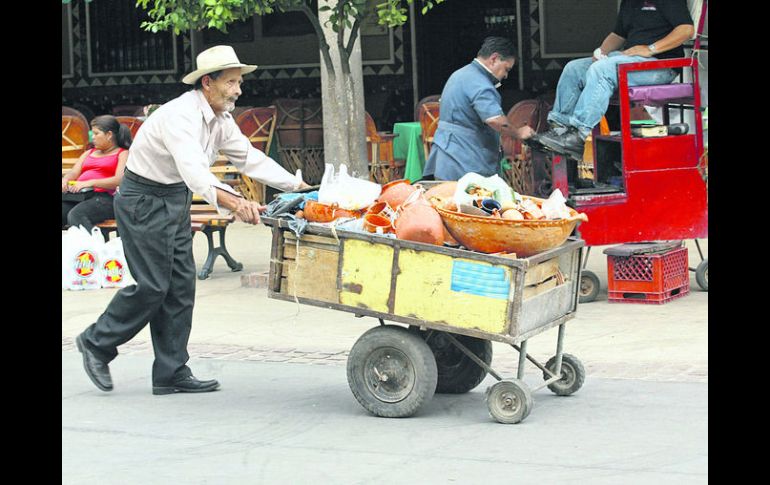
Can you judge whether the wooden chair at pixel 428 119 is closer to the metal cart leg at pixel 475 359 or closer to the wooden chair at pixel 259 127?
the wooden chair at pixel 259 127

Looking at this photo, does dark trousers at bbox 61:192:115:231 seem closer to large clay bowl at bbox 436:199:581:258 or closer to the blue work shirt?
the blue work shirt

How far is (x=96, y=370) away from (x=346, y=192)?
67.6 inches

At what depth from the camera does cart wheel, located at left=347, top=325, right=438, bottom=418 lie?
6.16 metres

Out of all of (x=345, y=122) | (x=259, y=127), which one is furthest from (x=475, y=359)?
(x=259, y=127)

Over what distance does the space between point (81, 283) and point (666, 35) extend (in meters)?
5.05

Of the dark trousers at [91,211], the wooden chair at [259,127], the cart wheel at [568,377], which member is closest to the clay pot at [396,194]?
the cart wheel at [568,377]

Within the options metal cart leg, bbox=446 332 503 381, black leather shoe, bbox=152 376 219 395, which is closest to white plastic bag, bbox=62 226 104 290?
black leather shoe, bbox=152 376 219 395

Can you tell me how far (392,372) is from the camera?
20.4ft

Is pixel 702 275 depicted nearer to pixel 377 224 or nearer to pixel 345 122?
pixel 345 122

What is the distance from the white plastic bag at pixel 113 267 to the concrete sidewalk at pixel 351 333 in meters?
0.11

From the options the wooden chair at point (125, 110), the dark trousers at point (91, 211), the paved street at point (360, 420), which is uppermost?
the wooden chair at point (125, 110)

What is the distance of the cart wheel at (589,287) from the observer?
9.45m

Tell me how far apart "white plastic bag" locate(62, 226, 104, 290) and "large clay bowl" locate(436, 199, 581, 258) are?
5122mm

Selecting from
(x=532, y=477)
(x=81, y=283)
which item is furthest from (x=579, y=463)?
(x=81, y=283)
